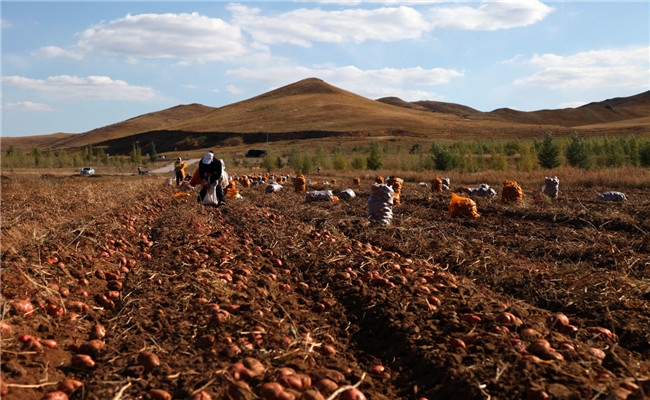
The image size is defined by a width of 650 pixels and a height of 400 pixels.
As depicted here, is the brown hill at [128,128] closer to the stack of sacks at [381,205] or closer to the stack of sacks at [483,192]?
the stack of sacks at [483,192]

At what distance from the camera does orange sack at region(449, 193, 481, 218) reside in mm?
9719

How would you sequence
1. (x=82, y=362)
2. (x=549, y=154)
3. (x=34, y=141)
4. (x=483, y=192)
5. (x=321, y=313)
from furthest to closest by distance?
1. (x=34, y=141)
2. (x=549, y=154)
3. (x=483, y=192)
4. (x=321, y=313)
5. (x=82, y=362)

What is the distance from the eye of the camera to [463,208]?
9.76m

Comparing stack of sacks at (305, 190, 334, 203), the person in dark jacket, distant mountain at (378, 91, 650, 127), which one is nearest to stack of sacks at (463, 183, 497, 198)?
stack of sacks at (305, 190, 334, 203)

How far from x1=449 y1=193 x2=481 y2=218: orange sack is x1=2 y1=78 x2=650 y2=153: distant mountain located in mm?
73216

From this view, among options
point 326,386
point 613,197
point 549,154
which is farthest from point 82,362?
point 549,154

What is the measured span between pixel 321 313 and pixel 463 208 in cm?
626

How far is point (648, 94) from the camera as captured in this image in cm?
13912

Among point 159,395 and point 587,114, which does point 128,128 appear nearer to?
point 587,114

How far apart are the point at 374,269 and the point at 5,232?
17.4 ft

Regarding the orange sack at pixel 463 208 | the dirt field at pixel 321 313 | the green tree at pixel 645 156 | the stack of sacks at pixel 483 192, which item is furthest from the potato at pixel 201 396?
the green tree at pixel 645 156

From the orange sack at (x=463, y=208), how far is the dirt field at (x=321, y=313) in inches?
73.6

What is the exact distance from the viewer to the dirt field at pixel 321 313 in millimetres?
2916

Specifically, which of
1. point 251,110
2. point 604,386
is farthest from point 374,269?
point 251,110
